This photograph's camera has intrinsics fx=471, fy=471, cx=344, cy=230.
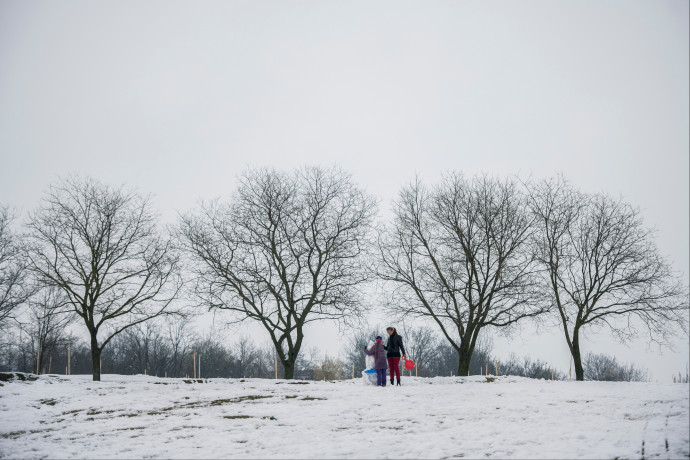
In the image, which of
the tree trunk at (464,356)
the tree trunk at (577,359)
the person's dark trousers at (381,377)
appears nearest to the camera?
the person's dark trousers at (381,377)

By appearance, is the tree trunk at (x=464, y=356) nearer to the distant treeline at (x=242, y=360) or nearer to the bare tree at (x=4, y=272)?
the bare tree at (x=4, y=272)

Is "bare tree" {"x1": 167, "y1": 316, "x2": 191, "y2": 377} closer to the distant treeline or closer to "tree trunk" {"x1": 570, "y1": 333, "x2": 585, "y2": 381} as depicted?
the distant treeline

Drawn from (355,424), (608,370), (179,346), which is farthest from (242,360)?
(355,424)

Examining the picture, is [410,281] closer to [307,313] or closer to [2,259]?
[307,313]

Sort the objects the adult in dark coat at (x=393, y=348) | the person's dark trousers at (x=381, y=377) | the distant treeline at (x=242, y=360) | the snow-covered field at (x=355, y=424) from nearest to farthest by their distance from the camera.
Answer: the snow-covered field at (x=355, y=424)
the adult in dark coat at (x=393, y=348)
the person's dark trousers at (x=381, y=377)
the distant treeline at (x=242, y=360)

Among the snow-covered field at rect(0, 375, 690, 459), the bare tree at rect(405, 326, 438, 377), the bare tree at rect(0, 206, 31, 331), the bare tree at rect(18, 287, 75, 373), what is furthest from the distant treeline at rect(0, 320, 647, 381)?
the snow-covered field at rect(0, 375, 690, 459)

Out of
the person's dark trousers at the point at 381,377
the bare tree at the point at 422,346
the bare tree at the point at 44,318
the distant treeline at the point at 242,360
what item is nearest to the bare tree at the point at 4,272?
the bare tree at the point at 44,318

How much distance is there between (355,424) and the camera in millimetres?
8766

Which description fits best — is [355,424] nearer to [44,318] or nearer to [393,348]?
[393,348]

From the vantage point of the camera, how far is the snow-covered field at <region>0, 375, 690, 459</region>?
21.4ft

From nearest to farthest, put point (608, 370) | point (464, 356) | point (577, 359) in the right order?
point (464, 356) → point (577, 359) → point (608, 370)

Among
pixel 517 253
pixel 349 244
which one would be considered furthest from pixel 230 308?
pixel 517 253

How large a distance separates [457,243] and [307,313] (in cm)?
810

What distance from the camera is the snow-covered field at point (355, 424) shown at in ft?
21.4
